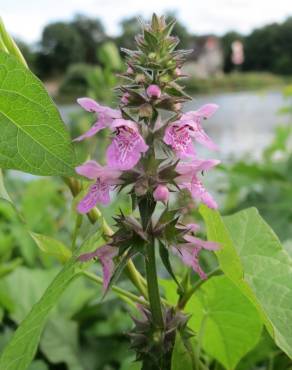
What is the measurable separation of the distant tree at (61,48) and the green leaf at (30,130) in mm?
13185

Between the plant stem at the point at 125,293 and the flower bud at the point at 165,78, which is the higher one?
the flower bud at the point at 165,78

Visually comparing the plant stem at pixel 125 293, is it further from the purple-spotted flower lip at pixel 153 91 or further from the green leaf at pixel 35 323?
the purple-spotted flower lip at pixel 153 91

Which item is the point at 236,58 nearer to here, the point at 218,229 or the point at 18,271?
the point at 18,271

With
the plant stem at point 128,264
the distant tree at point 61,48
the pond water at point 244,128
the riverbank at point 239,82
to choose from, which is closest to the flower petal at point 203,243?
the plant stem at point 128,264

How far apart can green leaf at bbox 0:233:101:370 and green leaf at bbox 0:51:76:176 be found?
7cm

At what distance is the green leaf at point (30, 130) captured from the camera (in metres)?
0.49

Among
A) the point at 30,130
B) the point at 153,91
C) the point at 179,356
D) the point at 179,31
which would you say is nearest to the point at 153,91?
the point at 153,91

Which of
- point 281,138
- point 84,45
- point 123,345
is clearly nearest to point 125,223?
point 123,345

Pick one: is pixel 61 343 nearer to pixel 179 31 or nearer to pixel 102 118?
pixel 102 118

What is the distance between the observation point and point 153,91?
467 mm

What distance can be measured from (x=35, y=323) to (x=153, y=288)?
10 centimetres

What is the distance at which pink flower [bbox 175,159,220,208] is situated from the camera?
484mm

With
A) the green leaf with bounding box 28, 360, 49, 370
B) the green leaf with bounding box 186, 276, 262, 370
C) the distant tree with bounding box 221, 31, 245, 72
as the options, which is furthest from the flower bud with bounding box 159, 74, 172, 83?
the distant tree with bounding box 221, 31, 245, 72

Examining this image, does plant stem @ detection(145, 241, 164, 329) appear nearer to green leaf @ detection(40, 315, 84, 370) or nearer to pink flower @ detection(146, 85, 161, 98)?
pink flower @ detection(146, 85, 161, 98)
